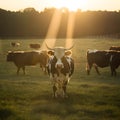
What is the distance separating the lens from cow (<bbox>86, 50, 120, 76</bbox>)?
23.3 meters

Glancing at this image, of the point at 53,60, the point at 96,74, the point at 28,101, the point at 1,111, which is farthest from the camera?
the point at 96,74

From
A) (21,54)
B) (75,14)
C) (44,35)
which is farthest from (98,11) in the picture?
(21,54)

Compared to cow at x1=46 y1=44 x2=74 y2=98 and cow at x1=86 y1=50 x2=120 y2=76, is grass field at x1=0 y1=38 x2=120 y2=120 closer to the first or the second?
cow at x1=46 y1=44 x2=74 y2=98

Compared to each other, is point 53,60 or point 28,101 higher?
point 53,60

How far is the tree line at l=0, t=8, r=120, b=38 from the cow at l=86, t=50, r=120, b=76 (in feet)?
213

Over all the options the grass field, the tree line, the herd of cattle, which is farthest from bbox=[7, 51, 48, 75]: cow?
the tree line

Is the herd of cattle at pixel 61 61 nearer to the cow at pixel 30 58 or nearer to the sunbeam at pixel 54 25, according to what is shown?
the cow at pixel 30 58

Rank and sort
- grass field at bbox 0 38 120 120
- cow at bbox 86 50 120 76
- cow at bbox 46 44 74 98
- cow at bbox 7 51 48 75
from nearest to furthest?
grass field at bbox 0 38 120 120 < cow at bbox 46 44 74 98 < cow at bbox 86 50 120 76 < cow at bbox 7 51 48 75

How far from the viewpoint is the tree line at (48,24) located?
9088 cm

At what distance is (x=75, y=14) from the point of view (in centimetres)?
10056

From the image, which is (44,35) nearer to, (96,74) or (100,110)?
(96,74)

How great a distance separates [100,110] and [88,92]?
10.9 ft

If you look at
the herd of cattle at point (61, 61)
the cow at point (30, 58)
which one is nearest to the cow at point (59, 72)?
the herd of cattle at point (61, 61)

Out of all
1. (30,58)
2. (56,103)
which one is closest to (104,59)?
(30,58)
